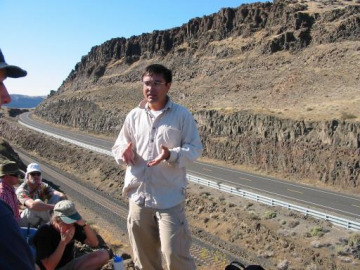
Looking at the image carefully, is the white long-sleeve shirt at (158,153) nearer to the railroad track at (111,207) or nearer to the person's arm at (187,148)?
the person's arm at (187,148)

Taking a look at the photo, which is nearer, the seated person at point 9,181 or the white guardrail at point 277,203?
the seated person at point 9,181

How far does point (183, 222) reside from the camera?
4473mm

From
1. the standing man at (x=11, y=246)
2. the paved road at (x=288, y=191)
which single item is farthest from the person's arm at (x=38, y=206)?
the paved road at (x=288, y=191)

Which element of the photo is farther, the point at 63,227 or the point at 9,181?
the point at 9,181

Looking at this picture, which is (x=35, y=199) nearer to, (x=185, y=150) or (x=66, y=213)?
(x=66, y=213)

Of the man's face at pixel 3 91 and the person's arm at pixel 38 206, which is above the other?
the man's face at pixel 3 91

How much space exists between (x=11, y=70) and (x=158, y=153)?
2.56 meters

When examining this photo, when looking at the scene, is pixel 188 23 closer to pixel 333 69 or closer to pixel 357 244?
pixel 333 69

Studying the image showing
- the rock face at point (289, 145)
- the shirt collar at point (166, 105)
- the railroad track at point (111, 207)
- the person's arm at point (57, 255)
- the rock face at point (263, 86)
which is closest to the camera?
the shirt collar at point (166, 105)

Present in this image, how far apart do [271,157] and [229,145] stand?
5481mm

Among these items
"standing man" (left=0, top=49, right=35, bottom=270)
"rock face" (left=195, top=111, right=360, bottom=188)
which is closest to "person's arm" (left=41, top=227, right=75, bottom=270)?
"standing man" (left=0, top=49, right=35, bottom=270)

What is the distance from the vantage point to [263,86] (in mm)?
49812

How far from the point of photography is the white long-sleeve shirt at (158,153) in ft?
14.6

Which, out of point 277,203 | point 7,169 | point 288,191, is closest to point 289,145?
point 288,191
